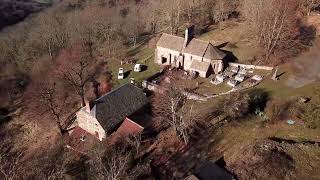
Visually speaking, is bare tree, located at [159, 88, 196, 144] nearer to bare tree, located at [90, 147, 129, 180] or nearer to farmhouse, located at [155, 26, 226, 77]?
bare tree, located at [90, 147, 129, 180]

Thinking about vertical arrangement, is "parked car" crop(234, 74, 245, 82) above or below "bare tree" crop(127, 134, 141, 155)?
above

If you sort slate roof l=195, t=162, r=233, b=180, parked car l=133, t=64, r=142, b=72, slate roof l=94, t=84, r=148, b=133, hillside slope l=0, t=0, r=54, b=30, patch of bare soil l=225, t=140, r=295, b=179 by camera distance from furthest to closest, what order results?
hillside slope l=0, t=0, r=54, b=30 < parked car l=133, t=64, r=142, b=72 < slate roof l=94, t=84, r=148, b=133 < patch of bare soil l=225, t=140, r=295, b=179 < slate roof l=195, t=162, r=233, b=180

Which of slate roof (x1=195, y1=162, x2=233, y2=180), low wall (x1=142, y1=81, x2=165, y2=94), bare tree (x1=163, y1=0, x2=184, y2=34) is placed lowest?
low wall (x1=142, y1=81, x2=165, y2=94)

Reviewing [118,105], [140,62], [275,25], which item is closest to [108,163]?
[118,105]

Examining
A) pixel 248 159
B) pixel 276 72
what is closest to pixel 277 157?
pixel 248 159

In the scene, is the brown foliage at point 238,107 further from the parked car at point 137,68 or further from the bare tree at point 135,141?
the parked car at point 137,68

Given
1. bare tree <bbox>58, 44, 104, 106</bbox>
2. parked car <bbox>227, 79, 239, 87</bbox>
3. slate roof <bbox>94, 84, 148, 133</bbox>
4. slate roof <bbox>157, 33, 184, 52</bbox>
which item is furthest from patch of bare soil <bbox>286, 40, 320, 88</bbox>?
bare tree <bbox>58, 44, 104, 106</bbox>

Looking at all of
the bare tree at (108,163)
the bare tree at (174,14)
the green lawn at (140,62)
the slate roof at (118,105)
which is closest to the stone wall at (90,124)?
the slate roof at (118,105)

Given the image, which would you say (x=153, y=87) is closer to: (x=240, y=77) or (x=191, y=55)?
(x=191, y=55)
